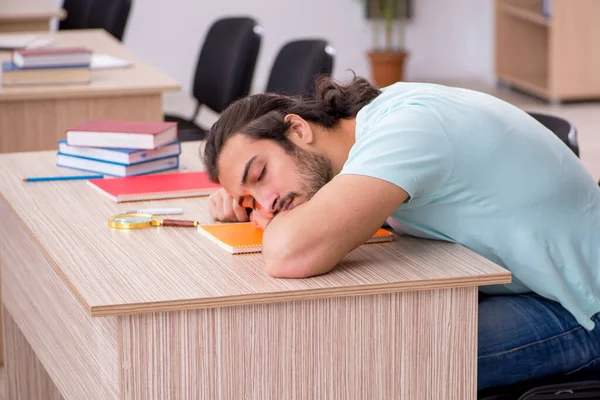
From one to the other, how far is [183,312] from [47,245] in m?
0.36

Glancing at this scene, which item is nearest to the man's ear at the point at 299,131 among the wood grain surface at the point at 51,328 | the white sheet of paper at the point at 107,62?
the wood grain surface at the point at 51,328

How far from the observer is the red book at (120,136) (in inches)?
91.0

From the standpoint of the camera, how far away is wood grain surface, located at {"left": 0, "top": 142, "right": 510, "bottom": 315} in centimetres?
153

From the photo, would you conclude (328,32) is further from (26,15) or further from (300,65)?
(300,65)

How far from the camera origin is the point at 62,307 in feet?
6.16

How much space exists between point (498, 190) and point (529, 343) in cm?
26

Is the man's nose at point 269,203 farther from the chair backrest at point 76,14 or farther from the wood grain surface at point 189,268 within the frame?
the chair backrest at point 76,14

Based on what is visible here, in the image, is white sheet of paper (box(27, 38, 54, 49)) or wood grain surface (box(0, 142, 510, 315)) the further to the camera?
white sheet of paper (box(27, 38, 54, 49))

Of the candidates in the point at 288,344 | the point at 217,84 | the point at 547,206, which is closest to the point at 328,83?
the point at 547,206

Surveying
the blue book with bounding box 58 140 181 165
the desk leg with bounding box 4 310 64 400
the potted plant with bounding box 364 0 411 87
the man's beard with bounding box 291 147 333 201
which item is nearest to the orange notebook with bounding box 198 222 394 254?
the man's beard with bounding box 291 147 333 201

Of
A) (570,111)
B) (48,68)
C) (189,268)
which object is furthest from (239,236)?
(570,111)

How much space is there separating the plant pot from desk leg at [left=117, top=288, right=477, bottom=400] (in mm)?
5420

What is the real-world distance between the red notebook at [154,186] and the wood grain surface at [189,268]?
0.11 metres

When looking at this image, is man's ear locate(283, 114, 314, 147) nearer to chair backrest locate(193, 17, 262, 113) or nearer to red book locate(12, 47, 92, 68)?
red book locate(12, 47, 92, 68)
